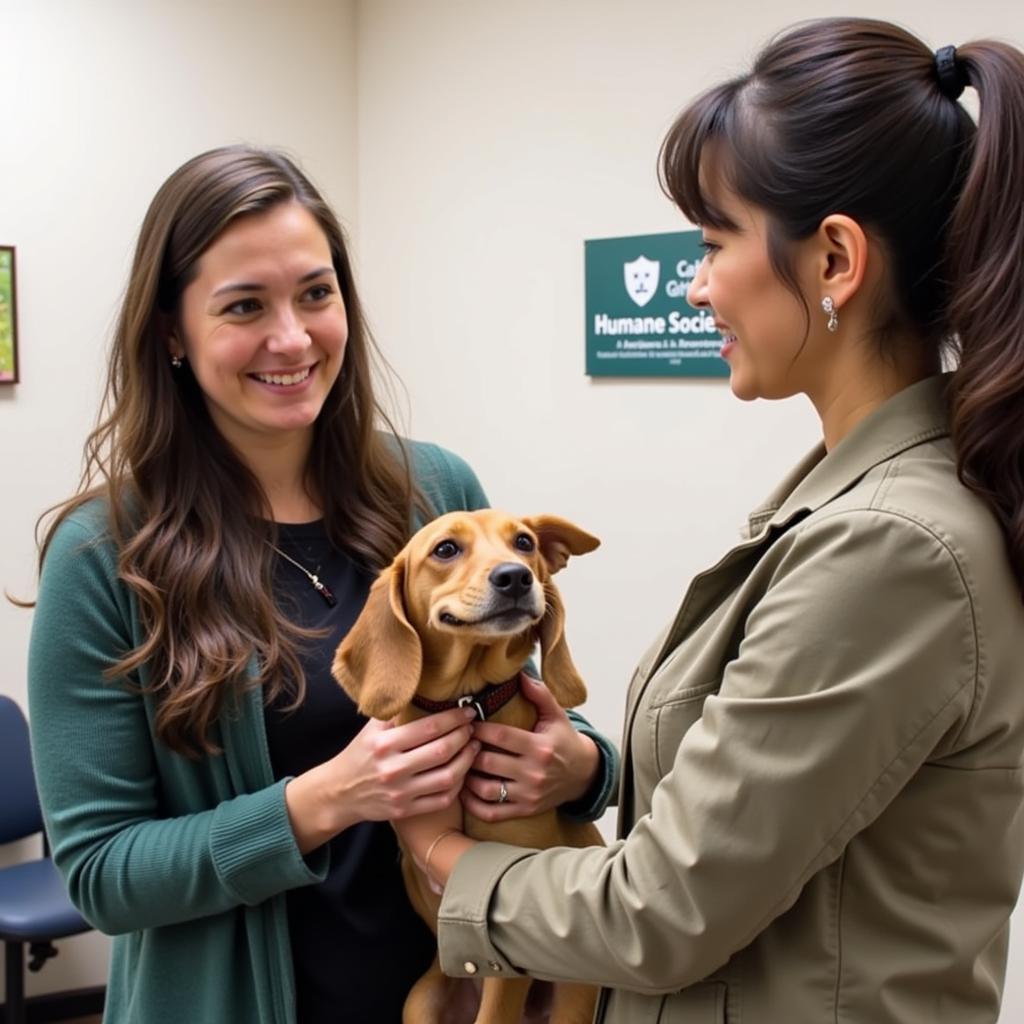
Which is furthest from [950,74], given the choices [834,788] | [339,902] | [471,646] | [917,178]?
[339,902]

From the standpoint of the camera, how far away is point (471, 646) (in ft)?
4.51

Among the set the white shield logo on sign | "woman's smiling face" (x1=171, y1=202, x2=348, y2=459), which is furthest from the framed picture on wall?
"woman's smiling face" (x1=171, y1=202, x2=348, y2=459)

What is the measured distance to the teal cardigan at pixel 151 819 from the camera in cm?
135

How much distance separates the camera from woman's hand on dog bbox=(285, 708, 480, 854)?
1314 millimetres

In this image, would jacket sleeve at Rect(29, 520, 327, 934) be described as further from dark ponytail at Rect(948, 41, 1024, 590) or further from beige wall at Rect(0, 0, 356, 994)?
beige wall at Rect(0, 0, 356, 994)

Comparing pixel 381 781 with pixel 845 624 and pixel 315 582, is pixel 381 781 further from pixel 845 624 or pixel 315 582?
pixel 845 624

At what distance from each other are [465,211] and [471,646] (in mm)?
2585

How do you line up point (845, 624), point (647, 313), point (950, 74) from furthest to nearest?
point (647, 313) → point (950, 74) → point (845, 624)

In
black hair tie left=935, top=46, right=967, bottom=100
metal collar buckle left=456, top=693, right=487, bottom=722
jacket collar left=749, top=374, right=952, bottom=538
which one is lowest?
metal collar buckle left=456, top=693, right=487, bottom=722

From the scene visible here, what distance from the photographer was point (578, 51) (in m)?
3.36

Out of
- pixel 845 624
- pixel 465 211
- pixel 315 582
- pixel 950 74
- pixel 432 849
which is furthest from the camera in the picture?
pixel 465 211

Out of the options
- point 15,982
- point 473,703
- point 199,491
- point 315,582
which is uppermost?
point 199,491

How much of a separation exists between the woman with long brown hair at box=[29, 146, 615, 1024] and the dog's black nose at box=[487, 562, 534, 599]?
0.17 m

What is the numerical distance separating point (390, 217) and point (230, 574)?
8.87ft
